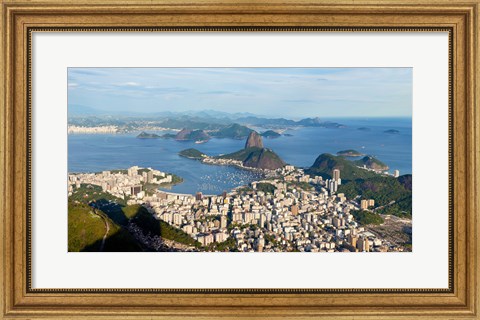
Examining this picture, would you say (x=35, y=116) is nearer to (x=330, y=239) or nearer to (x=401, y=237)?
(x=330, y=239)

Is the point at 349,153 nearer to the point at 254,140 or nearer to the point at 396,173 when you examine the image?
the point at 396,173

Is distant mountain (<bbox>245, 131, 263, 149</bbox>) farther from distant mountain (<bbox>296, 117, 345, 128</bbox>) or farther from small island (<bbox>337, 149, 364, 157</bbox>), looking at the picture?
small island (<bbox>337, 149, 364, 157</bbox>)

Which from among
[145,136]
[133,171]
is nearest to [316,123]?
[145,136]

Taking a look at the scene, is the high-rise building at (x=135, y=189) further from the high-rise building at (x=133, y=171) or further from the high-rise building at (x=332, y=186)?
the high-rise building at (x=332, y=186)

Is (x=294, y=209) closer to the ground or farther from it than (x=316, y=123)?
closer to the ground

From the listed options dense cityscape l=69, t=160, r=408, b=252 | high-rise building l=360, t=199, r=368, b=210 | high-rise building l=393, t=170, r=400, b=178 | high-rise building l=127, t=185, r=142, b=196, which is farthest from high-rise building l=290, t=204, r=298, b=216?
high-rise building l=127, t=185, r=142, b=196

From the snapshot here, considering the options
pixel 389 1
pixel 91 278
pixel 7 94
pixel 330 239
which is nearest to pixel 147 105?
pixel 7 94

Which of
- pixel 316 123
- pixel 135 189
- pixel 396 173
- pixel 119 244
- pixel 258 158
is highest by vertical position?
pixel 316 123
